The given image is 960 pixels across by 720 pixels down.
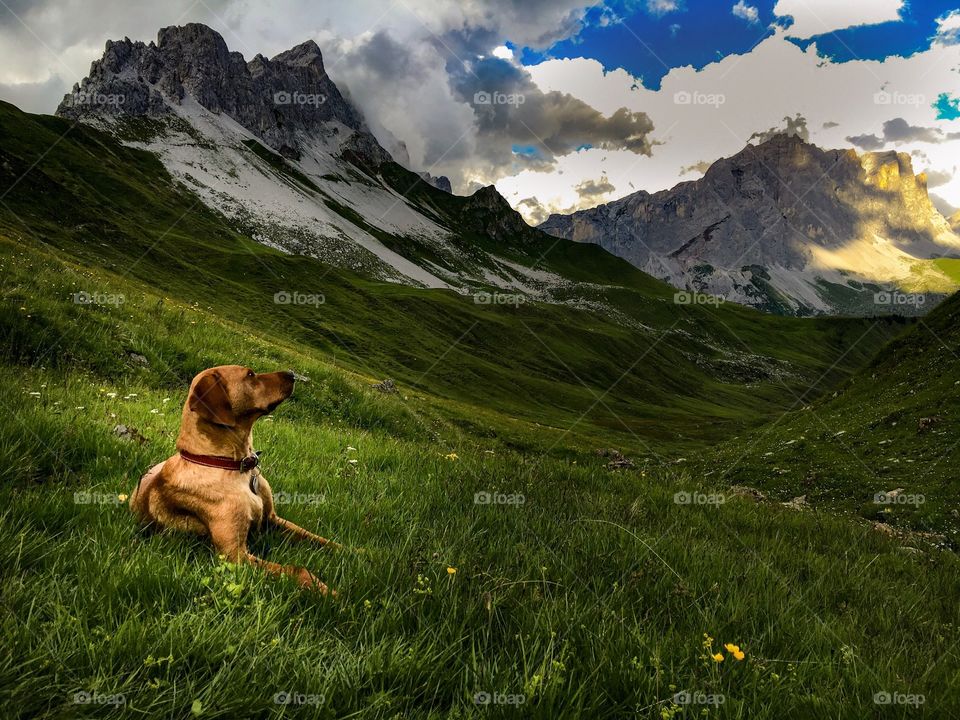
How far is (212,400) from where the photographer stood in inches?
179

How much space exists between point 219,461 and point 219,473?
0.33ft

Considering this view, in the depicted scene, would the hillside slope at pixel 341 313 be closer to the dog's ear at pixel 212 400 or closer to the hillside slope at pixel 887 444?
the dog's ear at pixel 212 400

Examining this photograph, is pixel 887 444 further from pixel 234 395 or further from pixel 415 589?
pixel 234 395

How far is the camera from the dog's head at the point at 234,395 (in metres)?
4.50

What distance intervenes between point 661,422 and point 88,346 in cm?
8341

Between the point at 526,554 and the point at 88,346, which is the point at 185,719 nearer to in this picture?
the point at 526,554

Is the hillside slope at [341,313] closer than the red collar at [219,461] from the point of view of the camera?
No

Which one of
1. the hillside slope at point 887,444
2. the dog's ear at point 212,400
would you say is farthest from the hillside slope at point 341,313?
the hillside slope at point 887,444

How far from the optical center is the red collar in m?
4.37

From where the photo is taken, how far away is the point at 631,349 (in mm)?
137375

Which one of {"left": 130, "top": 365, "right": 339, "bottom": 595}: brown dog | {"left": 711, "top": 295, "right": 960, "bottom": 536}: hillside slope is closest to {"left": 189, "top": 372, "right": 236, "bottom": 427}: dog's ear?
{"left": 130, "top": 365, "right": 339, "bottom": 595}: brown dog

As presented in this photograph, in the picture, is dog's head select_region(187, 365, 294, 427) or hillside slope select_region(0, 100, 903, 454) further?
hillside slope select_region(0, 100, 903, 454)

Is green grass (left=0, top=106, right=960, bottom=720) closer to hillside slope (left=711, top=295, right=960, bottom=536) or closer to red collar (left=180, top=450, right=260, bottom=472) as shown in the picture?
red collar (left=180, top=450, right=260, bottom=472)

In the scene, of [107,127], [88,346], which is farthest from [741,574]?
[107,127]
